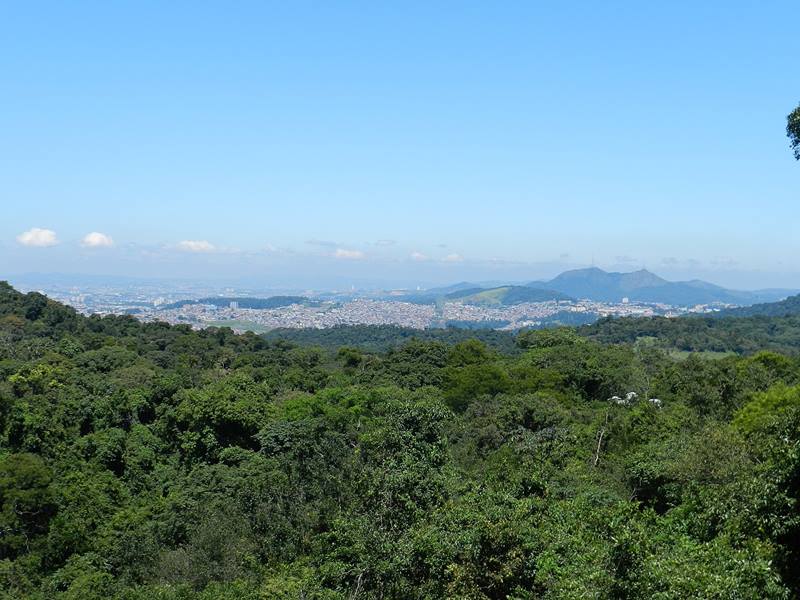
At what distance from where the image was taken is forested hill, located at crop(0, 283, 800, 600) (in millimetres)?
9062

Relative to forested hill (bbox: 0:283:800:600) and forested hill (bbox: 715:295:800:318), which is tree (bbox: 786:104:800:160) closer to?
forested hill (bbox: 0:283:800:600)

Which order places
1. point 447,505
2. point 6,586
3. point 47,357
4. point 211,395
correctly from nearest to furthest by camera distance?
1. point 447,505
2. point 6,586
3. point 211,395
4. point 47,357

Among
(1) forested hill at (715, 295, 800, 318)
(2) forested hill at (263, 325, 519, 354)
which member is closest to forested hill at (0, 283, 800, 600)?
(2) forested hill at (263, 325, 519, 354)

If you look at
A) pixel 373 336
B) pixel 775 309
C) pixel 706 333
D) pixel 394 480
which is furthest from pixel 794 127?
pixel 775 309

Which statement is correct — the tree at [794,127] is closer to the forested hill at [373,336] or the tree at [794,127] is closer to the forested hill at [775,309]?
the forested hill at [373,336]

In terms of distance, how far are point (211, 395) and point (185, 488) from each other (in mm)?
5901

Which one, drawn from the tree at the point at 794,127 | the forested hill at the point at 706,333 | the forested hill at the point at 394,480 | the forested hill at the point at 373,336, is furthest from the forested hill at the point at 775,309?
the tree at the point at 794,127

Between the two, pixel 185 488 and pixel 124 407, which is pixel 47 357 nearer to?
pixel 124 407

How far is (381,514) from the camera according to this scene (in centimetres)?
1260

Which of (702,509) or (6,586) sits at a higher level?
(702,509)

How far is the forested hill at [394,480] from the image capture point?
9.06 m

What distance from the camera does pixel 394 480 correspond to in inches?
520

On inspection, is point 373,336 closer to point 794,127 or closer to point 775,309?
point 794,127

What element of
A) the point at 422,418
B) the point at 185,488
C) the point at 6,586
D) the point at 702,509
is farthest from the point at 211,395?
the point at 702,509
